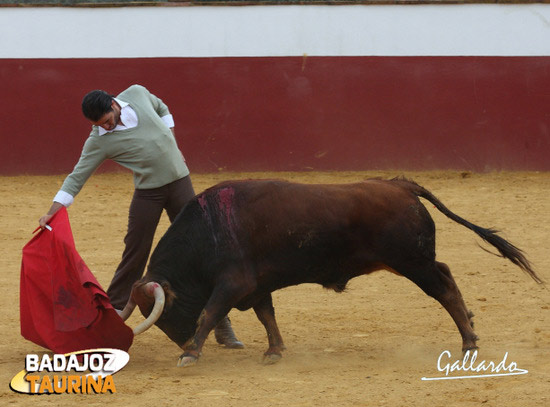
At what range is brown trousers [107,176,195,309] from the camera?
17.9ft

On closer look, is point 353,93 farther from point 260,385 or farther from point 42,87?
point 260,385

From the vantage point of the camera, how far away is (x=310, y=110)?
1209 cm

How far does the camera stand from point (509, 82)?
11.9 m

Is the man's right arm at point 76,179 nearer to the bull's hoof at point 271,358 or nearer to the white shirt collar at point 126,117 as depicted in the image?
the white shirt collar at point 126,117

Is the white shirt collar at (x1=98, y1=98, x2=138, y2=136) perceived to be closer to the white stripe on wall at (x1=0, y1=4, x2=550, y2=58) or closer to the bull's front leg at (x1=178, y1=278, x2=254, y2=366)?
the bull's front leg at (x1=178, y1=278, x2=254, y2=366)

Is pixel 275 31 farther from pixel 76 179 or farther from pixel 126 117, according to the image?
pixel 76 179

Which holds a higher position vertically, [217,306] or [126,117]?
[126,117]

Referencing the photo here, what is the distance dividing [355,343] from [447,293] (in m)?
0.67

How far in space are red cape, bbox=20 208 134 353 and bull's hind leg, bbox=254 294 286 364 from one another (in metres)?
0.74

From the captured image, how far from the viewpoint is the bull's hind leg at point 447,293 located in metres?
5.12

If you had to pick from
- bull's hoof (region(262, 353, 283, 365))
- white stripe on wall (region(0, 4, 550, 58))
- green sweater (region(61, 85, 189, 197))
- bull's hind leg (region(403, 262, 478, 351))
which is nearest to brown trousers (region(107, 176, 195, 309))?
green sweater (region(61, 85, 189, 197))

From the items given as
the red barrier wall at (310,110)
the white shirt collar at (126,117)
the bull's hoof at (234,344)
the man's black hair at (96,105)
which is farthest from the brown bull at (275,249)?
the red barrier wall at (310,110)

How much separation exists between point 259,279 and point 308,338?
76 centimetres

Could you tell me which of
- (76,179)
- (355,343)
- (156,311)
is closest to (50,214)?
(76,179)
